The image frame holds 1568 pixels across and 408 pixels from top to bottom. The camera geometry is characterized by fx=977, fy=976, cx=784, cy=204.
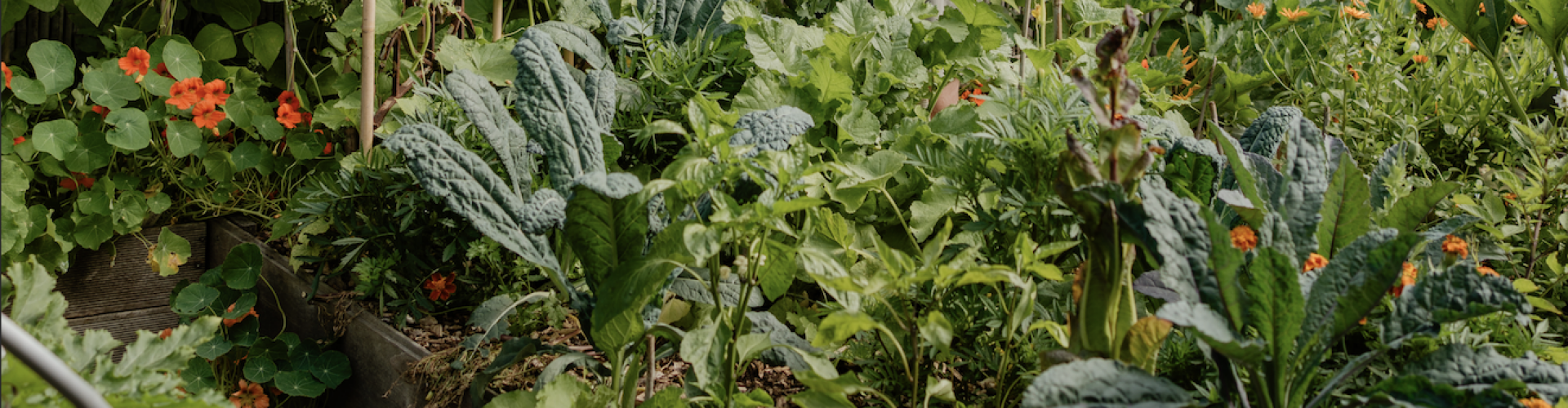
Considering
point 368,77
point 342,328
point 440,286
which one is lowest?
point 342,328

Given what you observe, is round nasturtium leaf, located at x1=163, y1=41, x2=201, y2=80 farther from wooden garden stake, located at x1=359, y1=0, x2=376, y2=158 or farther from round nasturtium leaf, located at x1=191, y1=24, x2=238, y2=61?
wooden garden stake, located at x1=359, y1=0, x2=376, y2=158

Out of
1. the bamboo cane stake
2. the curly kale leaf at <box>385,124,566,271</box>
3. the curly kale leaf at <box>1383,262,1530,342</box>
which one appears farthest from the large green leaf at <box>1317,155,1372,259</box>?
the bamboo cane stake

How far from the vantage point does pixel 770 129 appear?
129 cm

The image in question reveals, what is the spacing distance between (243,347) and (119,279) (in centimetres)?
44

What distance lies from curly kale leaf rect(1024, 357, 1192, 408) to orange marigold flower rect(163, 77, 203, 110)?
2.05 meters

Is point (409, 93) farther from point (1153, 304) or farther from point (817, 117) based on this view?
point (1153, 304)

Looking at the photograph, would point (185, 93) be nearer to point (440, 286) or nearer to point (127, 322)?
point (127, 322)

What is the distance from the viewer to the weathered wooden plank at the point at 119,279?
7.42 ft

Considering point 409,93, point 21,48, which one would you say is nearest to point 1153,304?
point 409,93

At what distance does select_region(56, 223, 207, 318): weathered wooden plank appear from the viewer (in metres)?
2.26

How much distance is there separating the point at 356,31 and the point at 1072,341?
1772mm

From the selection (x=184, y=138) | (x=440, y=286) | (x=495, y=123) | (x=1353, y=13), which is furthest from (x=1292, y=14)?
(x=184, y=138)

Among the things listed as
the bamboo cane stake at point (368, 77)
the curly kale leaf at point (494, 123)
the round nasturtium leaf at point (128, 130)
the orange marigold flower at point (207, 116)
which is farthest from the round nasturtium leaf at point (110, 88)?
the curly kale leaf at point (494, 123)

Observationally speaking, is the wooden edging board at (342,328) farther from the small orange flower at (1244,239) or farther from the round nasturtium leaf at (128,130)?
the small orange flower at (1244,239)
